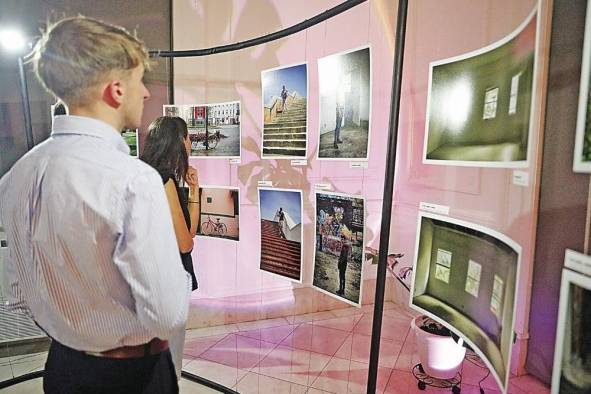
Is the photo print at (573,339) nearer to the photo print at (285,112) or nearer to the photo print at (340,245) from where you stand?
the photo print at (340,245)

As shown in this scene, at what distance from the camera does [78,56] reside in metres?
0.93

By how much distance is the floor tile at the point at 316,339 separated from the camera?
2.68 metres

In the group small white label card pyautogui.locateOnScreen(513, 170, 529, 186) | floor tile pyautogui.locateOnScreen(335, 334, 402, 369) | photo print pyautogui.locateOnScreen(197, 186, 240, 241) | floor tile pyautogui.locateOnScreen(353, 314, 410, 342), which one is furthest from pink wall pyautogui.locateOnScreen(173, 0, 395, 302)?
small white label card pyautogui.locateOnScreen(513, 170, 529, 186)

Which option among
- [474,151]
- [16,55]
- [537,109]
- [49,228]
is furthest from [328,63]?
[16,55]

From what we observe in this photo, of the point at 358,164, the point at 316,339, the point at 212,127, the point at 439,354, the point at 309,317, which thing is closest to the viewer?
the point at 358,164

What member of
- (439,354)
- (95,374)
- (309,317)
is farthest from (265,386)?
(95,374)

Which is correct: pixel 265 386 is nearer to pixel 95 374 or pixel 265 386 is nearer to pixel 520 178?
pixel 95 374

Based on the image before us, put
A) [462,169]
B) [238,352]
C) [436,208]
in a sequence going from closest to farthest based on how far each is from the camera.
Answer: [436,208] < [462,169] < [238,352]

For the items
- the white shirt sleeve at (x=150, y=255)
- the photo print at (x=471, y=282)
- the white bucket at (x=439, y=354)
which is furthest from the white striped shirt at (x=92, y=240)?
the white bucket at (x=439, y=354)

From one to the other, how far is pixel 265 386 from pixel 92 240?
5.51 ft

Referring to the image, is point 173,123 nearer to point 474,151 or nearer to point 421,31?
point 474,151

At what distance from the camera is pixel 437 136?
1.33 m

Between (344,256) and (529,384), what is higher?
(344,256)

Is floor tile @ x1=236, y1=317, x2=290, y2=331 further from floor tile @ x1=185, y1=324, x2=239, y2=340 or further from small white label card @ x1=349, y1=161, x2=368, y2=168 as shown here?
small white label card @ x1=349, y1=161, x2=368, y2=168
